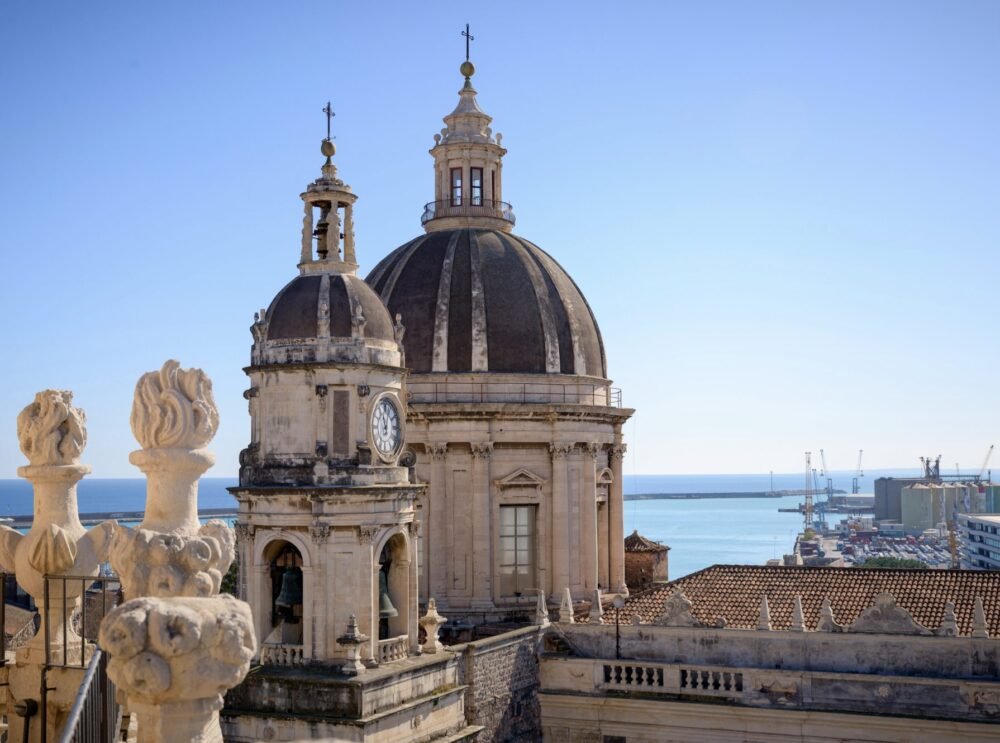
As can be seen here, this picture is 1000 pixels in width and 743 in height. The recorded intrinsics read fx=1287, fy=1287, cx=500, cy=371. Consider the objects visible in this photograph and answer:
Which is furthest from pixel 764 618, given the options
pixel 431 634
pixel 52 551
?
pixel 52 551

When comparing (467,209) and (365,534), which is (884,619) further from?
(467,209)

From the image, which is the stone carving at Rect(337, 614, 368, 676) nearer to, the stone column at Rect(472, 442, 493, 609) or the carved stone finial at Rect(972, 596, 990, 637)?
the stone column at Rect(472, 442, 493, 609)

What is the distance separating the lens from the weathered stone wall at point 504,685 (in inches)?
Answer: 1203

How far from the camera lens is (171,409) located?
11.6 meters

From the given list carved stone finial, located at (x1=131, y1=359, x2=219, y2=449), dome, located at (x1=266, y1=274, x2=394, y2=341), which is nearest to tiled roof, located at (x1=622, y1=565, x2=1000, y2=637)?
dome, located at (x1=266, y1=274, x2=394, y2=341)

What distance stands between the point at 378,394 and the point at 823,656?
12212 millimetres

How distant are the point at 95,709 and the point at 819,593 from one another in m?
24.6

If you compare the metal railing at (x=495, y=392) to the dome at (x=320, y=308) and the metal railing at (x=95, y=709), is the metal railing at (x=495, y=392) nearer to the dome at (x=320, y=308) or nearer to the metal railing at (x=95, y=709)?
the dome at (x=320, y=308)

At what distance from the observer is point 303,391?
1122 inches

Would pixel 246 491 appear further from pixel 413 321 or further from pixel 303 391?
pixel 413 321

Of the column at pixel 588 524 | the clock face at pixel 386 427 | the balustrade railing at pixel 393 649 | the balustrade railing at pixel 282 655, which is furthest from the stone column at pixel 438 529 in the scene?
the balustrade railing at pixel 282 655

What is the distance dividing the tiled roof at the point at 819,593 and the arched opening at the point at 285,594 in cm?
955

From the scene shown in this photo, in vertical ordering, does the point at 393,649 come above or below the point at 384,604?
below

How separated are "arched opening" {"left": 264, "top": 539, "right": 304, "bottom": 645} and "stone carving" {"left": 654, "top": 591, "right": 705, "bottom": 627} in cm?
934
